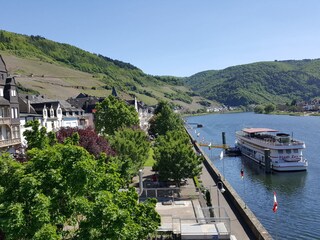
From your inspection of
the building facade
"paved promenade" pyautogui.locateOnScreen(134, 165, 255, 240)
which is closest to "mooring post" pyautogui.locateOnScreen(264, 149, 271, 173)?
"paved promenade" pyautogui.locateOnScreen(134, 165, 255, 240)

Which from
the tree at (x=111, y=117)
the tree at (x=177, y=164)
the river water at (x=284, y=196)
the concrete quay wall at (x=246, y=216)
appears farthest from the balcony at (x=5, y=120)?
the river water at (x=284, y=196)

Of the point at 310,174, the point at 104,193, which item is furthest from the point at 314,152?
the point at 104,193

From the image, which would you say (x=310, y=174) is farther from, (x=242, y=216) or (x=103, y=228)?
(x=103, y=228)

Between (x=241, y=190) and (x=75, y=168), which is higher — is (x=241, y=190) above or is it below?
below

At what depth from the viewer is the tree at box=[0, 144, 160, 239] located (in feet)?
47.0

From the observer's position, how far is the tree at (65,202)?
47.0 feet

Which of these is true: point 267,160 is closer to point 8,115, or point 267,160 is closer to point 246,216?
point 246,216

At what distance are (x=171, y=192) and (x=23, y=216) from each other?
1021 inches

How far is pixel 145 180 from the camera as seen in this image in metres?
49.6

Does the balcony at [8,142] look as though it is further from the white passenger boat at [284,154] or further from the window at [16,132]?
the white passenger boat at [284,154]

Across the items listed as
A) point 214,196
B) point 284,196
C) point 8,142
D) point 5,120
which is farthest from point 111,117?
point 284,196

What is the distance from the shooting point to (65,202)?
1636cm

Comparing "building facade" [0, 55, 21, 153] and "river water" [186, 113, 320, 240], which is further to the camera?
"building facade" [0, 55, 21, 153]

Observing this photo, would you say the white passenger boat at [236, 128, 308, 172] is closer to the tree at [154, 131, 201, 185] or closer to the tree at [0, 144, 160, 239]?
the tree at [154, 131, 201, 185]
